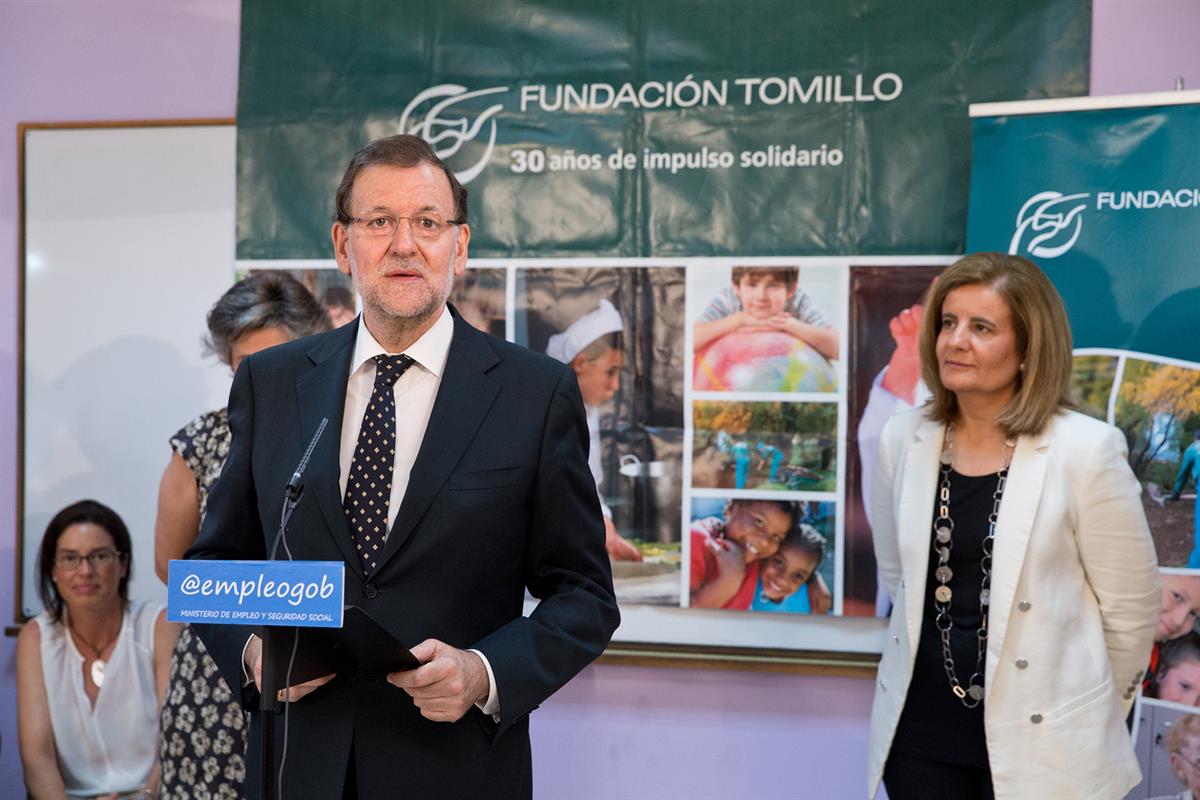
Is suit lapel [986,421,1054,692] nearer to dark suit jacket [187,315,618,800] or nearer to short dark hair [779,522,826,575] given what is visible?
short dark hair [779,522,826,575]

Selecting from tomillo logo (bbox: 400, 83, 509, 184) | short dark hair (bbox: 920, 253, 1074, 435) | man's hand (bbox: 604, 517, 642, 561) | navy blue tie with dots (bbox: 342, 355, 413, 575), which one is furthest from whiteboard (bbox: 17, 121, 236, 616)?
short dark hair (bbox: 920, 253, 1074, 435)

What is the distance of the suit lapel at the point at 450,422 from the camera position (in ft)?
5.40

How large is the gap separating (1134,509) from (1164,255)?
33.5 inches

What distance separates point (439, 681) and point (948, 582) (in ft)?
4.57

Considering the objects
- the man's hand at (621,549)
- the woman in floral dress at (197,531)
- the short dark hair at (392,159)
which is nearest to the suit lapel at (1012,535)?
the man's hand at (621,549)

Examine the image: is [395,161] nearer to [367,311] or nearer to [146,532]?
[367,311]

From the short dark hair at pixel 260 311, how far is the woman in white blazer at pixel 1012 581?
1.45 m

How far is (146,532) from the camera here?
151 inches

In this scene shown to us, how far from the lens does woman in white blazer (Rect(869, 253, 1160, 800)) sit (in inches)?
94.2

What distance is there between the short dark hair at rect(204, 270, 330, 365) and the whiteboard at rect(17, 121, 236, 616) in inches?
40.9

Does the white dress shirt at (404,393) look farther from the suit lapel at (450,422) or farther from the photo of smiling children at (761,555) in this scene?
the photo of smiling children at (761,555)

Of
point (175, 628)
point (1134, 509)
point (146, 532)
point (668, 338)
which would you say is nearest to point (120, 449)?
point (146, 532)

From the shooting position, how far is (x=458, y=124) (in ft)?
11.7

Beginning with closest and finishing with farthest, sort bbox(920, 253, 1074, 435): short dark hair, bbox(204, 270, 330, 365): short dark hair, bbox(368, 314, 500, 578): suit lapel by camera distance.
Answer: bbox(368, 314, 500, 578): suit lapel → bbox(920, 253, 1074, 435): short dark hair → bbox(204, 270, 330, 365): short dark hair
